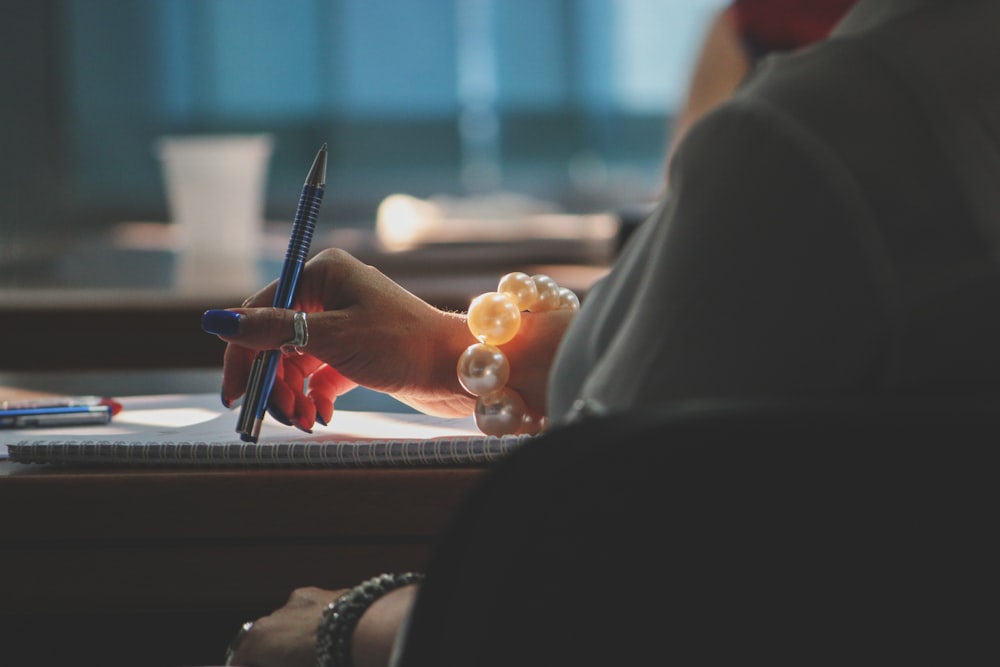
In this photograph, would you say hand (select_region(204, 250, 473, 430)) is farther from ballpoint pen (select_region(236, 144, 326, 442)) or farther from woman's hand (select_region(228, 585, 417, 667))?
woman's hand (select_region(228, 585, 417, 667))

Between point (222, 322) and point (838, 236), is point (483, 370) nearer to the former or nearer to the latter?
point (222, 322)

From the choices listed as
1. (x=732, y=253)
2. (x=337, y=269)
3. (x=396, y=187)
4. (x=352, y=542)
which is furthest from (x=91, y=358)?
(x=396, y=187)

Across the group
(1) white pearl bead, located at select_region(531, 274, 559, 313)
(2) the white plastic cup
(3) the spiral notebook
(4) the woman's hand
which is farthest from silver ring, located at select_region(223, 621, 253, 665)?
(2) the white plastic cup

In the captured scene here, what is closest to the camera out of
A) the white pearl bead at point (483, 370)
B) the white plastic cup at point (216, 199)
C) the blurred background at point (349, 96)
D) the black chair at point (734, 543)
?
the black chair at point (734, 543)

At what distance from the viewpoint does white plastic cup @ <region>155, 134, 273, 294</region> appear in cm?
237

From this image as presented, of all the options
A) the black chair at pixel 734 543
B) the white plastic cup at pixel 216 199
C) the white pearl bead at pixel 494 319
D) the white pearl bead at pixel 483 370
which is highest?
the black chair at pixel 734 543

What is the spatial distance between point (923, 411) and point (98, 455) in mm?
538

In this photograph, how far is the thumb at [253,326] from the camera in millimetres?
788

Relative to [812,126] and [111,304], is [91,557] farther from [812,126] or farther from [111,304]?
[111,304]

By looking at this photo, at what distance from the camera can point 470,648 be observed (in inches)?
16.5

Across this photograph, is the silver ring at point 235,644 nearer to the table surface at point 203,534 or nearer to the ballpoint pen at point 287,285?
the table surface at point 203,534

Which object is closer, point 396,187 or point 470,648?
point 470,648

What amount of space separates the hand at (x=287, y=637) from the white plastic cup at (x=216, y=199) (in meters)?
1.64

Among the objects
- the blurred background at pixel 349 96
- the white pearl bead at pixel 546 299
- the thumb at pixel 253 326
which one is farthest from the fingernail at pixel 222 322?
the blurred background at pixel 349 96
